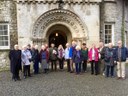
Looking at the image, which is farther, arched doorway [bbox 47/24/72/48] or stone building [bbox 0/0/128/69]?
arched doorway [bbox 47/24/72/48]

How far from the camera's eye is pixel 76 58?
666 inches

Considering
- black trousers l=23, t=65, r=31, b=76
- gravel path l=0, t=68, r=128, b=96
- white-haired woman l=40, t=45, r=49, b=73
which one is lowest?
gravel path l=0, t=68, r=128, b=96

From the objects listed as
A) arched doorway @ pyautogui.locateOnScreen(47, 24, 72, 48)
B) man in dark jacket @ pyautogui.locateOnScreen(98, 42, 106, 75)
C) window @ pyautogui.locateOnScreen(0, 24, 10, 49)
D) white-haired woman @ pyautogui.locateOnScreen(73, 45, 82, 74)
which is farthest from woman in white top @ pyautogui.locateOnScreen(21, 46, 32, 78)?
arched doorway @ pyautogui.locateOnScreen(47, 24, 72, 48)

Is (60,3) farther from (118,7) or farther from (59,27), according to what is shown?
(118,7)

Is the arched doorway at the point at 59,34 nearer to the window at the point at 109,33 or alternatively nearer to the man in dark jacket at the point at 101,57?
the window at the point at 109,33

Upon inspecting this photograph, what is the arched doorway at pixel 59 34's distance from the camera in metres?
22.0

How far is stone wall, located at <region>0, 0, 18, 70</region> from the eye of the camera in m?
20.3

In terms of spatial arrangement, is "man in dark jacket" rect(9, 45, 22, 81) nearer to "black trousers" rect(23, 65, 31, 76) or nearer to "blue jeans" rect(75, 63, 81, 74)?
"black trousers" rect(23, 65, 31, 76)

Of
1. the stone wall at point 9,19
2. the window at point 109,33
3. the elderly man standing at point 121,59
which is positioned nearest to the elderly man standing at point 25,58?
the elderly man standing at point 121,59

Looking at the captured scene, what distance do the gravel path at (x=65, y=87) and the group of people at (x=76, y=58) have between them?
2.66ft

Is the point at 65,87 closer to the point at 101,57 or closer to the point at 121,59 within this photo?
the point at 121,59

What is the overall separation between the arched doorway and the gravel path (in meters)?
7.10

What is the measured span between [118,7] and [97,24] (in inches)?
127

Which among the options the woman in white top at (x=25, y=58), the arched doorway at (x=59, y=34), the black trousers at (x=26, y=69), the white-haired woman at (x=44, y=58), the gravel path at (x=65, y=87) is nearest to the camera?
the gravel path at (x=65, y=87)
